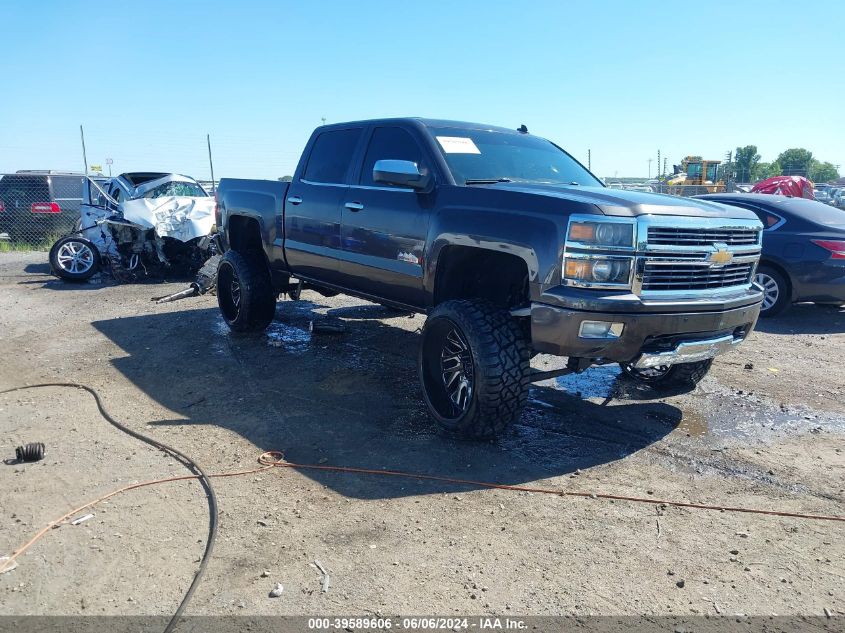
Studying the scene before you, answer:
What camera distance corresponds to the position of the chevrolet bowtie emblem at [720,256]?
412 centimetres

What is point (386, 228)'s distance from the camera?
510cm

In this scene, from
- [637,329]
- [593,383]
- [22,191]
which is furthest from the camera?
[22,191]

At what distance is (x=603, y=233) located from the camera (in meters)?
3.77

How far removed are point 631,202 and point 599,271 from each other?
483 millimetres

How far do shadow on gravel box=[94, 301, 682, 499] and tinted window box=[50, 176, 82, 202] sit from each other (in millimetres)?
8727

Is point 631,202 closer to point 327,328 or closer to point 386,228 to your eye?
point 386,228

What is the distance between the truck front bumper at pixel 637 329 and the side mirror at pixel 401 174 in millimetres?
1298

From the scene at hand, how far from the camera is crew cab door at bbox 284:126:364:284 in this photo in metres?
5.77

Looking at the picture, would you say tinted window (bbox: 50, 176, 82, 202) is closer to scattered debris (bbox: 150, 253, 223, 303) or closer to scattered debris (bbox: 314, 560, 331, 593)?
scattered debris (bbox: 150, 253, 223, 303)

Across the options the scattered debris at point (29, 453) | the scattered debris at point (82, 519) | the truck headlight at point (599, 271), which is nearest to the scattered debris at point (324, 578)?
the scattered debris at point (82, 519)

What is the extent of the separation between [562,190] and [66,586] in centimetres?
347

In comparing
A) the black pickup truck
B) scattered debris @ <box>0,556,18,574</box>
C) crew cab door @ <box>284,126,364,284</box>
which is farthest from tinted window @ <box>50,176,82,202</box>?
scattered debris @ <box>0,556,18,574</box>

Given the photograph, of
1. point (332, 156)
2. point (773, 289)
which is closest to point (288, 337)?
point (332, 156)

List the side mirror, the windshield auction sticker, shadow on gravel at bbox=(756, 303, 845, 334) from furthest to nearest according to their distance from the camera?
shadow on gravel at bbox=(756, 303, 845, 334), the windshield auction sticker, the side mirror
